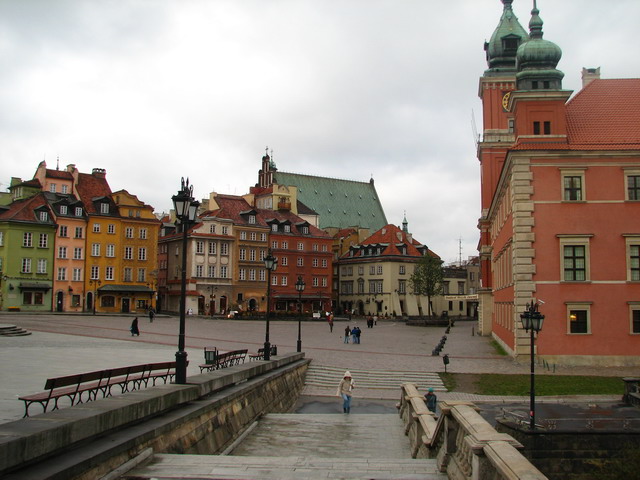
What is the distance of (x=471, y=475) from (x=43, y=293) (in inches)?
2715

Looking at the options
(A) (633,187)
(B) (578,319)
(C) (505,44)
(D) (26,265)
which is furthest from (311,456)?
(D) (26,265)

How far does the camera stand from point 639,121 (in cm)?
3541

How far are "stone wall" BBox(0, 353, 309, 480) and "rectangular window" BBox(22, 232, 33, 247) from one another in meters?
58.2

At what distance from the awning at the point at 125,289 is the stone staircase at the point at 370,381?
155ft

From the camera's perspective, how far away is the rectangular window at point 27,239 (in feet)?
226

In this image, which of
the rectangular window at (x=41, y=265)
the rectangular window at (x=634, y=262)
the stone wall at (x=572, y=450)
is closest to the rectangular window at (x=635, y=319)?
the rectangular window at (x=634, y=262)

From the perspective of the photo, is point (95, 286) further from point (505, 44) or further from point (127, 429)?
point (127, 429)

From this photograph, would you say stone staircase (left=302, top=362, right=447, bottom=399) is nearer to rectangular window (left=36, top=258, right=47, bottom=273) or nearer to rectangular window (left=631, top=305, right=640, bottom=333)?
rectangular window (left=631, top=305, right=640, bottom=333)

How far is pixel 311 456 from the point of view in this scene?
1383cm

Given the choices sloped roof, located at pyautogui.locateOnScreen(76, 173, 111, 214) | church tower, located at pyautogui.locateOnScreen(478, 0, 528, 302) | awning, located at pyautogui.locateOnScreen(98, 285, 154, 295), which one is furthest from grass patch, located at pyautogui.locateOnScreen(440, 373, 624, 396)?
sloped roof, located at pyautogui.locateOnScreen(76, 173, 111, 214)

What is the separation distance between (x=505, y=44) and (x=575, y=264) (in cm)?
3775

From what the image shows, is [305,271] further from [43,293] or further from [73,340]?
[73,340]

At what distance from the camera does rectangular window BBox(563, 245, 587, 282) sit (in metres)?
33.9

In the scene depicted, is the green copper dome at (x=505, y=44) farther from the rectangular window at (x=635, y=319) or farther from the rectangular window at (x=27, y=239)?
the rectangular window at (x=27, y=239)
